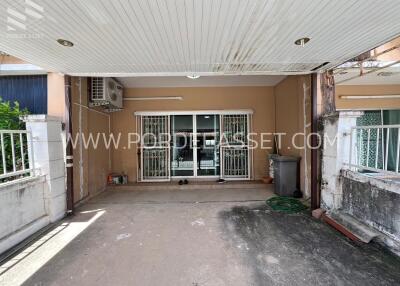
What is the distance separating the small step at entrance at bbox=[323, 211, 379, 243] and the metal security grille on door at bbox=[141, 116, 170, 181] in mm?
4201

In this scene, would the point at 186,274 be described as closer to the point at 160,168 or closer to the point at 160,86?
the point at 160,168

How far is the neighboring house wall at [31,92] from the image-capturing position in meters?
3.99

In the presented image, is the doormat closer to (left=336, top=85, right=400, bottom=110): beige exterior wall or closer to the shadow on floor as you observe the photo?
the shadow on floor

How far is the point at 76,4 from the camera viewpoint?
73.6 inches

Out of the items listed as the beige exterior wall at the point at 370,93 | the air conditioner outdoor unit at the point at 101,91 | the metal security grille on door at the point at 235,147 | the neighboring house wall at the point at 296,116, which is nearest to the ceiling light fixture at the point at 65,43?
the air conditioner outdoor unit at the point at 101,91

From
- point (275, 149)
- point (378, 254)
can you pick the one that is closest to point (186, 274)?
point (378, 254)

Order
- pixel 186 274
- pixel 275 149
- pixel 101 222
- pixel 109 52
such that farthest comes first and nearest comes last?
pixel 275 149, pixel 101 222, pixel 109 52, pixel 186 274

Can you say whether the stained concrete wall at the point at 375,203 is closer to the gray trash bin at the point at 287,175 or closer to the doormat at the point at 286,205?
the doormat at the point at 286,205

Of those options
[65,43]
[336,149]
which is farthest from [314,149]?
[65,43]

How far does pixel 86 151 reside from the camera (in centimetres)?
461

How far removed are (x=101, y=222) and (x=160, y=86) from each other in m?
3.99

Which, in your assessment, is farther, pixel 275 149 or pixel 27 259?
pixel 275 149

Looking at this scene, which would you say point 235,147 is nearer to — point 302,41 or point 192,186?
point 192,186

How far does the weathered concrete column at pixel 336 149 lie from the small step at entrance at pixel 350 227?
0.22m
